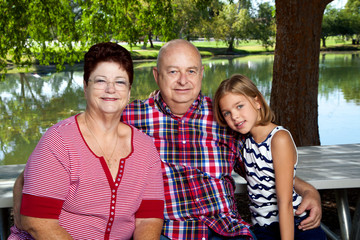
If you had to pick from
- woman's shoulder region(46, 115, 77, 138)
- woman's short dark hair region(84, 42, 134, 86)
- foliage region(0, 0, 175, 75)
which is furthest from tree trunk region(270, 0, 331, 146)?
woman's shoulder region(46, 115, 77, 138)

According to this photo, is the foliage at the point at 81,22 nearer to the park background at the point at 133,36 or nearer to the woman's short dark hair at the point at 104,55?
the park background at the point at 133,36

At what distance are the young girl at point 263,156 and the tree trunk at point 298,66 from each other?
8.59 ft

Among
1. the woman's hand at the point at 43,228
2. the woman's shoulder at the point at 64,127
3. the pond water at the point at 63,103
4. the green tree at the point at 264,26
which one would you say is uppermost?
Result: the green tree at the point at 264,26

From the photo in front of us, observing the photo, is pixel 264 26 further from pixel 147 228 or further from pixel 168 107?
pixel 147 228

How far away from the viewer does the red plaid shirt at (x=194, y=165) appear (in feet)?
8.90

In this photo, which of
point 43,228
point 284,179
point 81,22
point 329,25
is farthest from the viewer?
point 329,25

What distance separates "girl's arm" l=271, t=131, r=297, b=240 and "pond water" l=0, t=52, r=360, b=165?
22.6 feet

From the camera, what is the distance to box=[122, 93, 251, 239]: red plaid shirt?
107 inches

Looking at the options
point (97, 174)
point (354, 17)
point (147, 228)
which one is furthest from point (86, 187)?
point (354, 17)

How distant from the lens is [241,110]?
268 centimetres

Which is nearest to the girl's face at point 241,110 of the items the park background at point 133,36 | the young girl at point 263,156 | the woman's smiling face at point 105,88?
the young girl at point 263,156

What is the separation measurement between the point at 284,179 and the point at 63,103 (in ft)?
42.7

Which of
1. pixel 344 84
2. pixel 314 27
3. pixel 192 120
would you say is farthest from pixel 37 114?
pixel 344 84

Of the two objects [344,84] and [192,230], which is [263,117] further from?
[344,84]
